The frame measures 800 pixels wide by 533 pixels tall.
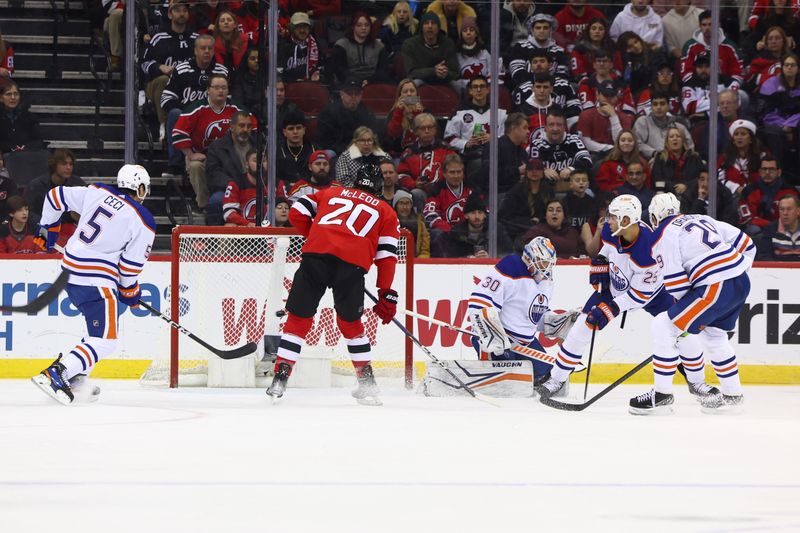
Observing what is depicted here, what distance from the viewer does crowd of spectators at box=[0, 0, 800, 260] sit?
766cm

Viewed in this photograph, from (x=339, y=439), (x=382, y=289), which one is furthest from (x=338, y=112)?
(x=339, y=439)

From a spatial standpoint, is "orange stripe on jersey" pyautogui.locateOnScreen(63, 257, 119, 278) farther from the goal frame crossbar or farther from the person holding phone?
the person holding phone

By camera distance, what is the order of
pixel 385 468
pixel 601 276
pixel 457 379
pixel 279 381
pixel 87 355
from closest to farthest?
pixel 385 468 → pixel 87 355 → pixel 279 381 → pixel 601 276 → pixel 457 379

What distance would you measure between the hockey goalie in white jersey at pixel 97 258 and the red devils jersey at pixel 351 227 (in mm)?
756

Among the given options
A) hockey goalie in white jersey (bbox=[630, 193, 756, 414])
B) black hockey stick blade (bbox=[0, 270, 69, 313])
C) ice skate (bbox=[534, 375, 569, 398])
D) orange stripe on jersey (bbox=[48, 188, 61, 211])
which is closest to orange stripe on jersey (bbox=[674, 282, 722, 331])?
hockey goalie in white jersey (bbox=[630, 193, 756, 414])

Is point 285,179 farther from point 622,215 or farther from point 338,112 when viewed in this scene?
point 622,215

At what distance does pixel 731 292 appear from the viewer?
19.0ft

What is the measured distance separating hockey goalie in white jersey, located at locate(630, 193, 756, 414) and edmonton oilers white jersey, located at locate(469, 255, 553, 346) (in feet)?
3.33

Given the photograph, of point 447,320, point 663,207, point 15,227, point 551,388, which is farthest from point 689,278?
point 15,227

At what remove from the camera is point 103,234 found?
5.94 m

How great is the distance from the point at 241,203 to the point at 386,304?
178 centimetres

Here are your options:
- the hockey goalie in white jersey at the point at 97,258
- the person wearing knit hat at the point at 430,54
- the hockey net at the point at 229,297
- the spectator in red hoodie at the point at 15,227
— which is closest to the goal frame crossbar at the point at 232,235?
the hockey net at the point at 229,297

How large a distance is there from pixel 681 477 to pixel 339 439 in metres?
1.34

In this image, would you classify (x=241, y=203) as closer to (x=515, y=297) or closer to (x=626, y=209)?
(x=515, y=297)
